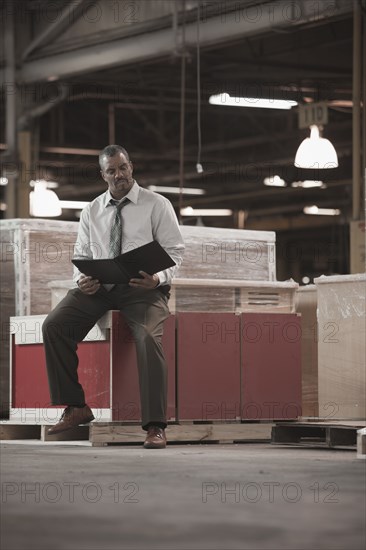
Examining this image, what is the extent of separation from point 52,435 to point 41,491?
357cm

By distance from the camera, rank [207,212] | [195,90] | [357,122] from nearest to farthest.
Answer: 1. [357,122]
2. [195,90]
3. [207,212]

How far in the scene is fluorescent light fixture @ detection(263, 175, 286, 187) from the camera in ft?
73.8

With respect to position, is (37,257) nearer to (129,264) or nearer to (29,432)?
(29,432)

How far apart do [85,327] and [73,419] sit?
60 centimetres

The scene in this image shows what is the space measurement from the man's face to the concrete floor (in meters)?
1.93

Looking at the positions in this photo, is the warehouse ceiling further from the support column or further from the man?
the man

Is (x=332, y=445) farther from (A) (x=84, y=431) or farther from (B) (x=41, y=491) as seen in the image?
(B) (x=41, y=491)

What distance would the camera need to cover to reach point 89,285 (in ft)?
Answer: 24.6

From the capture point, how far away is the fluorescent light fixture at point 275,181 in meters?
22.5

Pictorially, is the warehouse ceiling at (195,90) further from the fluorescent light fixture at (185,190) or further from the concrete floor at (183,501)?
the concrete floor at (183,501)

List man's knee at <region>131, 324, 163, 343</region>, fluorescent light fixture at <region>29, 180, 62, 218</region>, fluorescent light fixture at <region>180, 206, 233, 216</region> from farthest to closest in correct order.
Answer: fluorescent light fixture at <region>180, 206, 233, 216</region>
fluorescent light fixture at <region>29, 180, 62, 218</region>
man's knee at <region>131, 324, 163, 343</region>

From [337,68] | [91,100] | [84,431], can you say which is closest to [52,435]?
[84,431]

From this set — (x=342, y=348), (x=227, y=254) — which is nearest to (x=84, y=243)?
(x=227, y=254)

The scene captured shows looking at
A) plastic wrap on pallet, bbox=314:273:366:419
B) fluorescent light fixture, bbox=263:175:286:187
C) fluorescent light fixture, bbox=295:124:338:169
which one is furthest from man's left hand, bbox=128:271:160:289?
fluorescent light fixture, bbox=263:175:286:187
